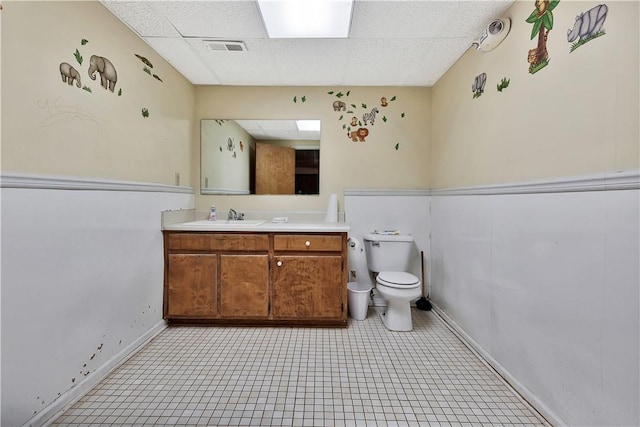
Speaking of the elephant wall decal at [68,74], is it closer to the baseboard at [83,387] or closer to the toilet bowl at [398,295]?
the baseboard at [83,387]

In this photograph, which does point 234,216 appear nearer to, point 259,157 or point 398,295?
point 259,157

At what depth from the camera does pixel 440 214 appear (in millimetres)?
2695

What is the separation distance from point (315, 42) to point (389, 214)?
1669 millimetres

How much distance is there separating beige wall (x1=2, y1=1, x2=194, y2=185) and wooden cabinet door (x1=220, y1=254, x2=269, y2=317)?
2.94 ft

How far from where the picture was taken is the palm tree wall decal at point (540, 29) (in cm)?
140

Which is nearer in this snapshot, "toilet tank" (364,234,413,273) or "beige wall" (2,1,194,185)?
"beige wall" (2,1,194,185)

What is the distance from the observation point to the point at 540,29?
146 cm

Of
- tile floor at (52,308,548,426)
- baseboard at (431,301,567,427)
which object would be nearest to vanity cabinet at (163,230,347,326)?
tile floor at (52,308,548,426)

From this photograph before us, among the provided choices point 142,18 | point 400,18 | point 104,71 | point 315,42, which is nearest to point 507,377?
point 400,18

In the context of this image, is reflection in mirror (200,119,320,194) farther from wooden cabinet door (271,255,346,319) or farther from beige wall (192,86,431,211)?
wooden cabinet door (271,255,346,319)

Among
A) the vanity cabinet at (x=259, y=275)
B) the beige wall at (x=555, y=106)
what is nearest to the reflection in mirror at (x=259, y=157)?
the vanity cabinet at (x=259, y=275)

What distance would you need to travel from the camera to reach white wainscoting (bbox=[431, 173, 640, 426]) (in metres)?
1.05

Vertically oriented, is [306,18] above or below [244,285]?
above

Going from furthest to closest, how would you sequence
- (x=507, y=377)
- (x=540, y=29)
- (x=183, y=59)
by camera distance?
(x=183, y=59), (x=507, y=377), (x=540, y=29)
